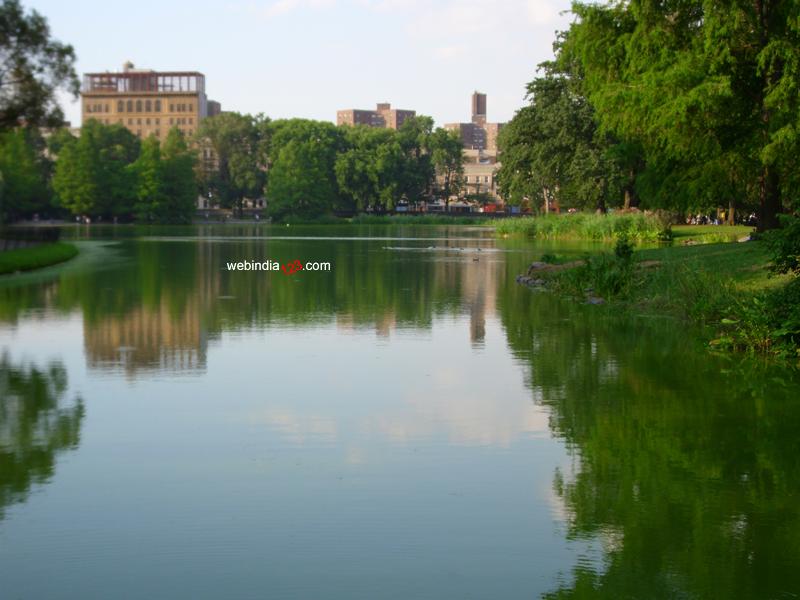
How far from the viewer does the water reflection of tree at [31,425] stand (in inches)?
377

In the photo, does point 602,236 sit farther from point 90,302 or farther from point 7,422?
point 7,422

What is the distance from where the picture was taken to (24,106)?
46.1m

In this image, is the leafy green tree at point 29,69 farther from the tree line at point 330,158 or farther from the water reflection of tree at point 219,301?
the tree line at point 330,158

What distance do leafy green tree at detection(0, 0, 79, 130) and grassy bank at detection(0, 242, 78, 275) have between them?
581cm

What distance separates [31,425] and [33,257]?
3056 cm

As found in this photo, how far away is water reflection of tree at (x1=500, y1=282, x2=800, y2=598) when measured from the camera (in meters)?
7.20

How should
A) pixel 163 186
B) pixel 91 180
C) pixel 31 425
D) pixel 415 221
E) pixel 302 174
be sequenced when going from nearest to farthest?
pixel 31 425 < pixel 91 180 < pixel 163 186 < pixel 415 221 < pixel 302 174

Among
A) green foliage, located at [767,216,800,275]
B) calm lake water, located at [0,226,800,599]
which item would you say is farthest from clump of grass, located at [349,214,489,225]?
calm lake water, located at [0,226,800,599]

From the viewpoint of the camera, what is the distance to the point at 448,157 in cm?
17325

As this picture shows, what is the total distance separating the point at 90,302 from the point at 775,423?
60.9ft

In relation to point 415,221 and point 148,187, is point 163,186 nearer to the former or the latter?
point 148,187

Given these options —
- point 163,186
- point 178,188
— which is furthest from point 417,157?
point 163,186

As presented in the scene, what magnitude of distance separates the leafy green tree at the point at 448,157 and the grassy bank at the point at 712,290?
140 m

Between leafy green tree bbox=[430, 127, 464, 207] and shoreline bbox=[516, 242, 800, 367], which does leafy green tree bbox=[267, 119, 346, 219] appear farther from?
shoreline bbox=[516, 242, 800, 367]
